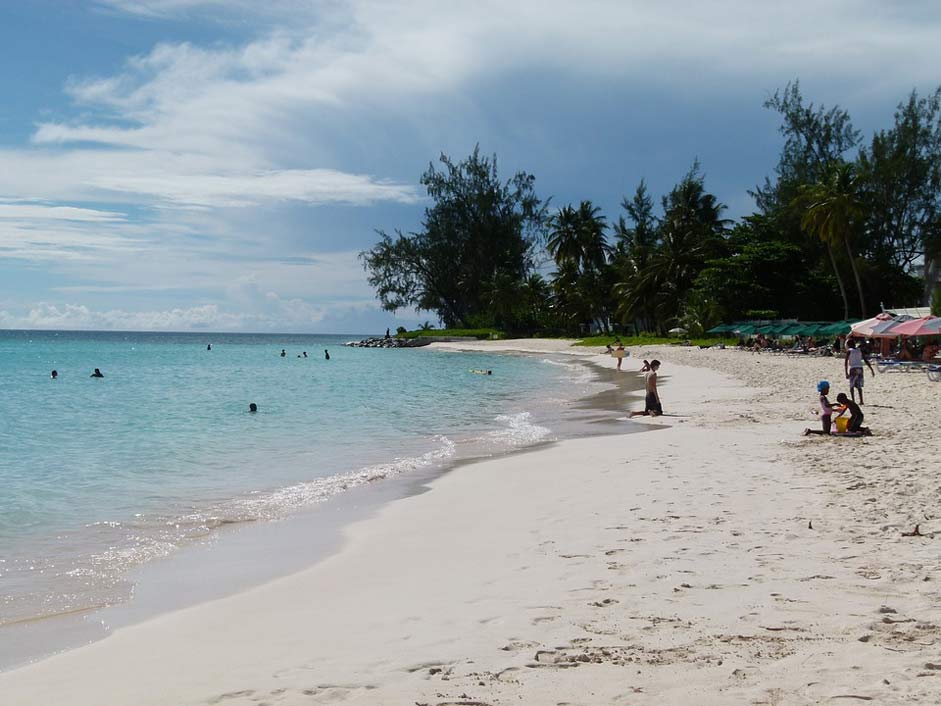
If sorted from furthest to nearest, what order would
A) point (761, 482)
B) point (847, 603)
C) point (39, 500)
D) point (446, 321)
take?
point (446, 321)
point (39, 500)
point (761, 482)
point (847, 603)

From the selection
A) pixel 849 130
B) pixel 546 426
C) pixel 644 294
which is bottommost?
pixel 546 426

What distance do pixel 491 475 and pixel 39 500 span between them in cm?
681

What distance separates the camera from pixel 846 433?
13.0 m

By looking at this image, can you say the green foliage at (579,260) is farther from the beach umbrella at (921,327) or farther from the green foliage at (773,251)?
the beach umbrella at (921,327)

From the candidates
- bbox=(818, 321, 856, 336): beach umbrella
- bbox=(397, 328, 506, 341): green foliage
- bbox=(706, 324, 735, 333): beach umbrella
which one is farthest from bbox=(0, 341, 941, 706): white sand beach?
bbox=(397, 328, 506, 341): green foliage

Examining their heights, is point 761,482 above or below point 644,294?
below

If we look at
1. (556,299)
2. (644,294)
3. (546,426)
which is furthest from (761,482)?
(556,299)

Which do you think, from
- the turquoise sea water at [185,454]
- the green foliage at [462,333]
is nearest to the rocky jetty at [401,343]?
the green foliage at [462,333]

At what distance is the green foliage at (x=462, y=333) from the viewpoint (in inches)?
3324

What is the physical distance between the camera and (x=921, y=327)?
1039 inches

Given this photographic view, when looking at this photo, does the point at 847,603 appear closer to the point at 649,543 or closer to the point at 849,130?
the point at 649,543

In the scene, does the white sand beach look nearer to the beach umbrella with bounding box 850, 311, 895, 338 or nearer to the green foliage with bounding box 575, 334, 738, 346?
the beach umbrella with bounding box 850, 311, 895, 338

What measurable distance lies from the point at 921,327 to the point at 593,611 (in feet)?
84.6

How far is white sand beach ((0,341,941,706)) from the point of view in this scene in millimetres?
4082
